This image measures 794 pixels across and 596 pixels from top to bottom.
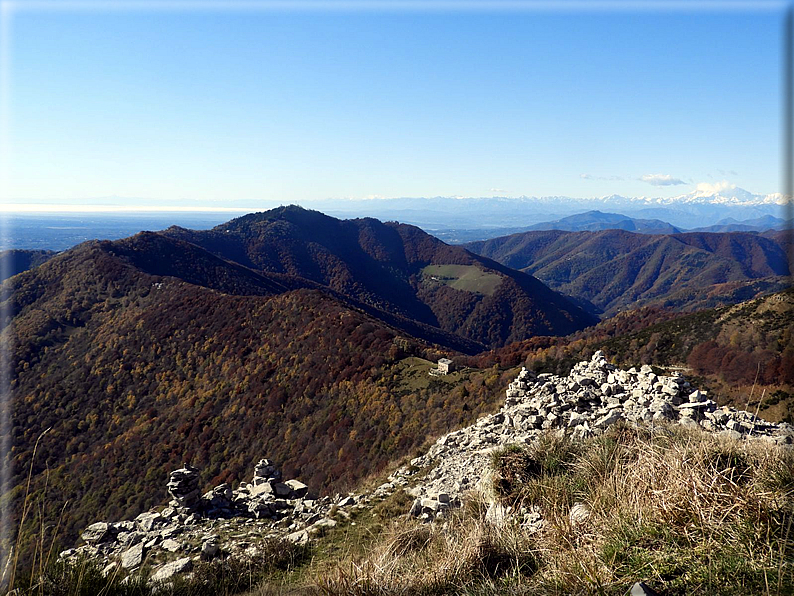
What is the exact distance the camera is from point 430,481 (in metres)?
10.8

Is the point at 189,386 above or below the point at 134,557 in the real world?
below

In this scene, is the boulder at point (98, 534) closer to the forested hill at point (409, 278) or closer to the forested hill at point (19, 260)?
the forested hill at point (19, 260)

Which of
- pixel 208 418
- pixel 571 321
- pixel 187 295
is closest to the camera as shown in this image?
pixel 208 418

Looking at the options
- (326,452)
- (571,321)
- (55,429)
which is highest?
(326,452)

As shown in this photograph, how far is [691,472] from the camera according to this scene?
406 centimetres

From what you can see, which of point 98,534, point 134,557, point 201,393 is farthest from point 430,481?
Answer: point 201,393

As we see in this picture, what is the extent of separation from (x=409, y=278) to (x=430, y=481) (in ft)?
564

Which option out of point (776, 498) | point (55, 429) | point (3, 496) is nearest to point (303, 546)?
point (776, 498)

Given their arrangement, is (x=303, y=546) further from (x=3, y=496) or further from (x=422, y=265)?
(x=422, y=265)

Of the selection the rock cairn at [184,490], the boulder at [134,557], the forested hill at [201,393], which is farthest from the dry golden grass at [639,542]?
the forested hill at [201,393]

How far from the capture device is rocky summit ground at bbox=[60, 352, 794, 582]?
336 inches

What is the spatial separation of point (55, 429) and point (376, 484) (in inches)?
1610

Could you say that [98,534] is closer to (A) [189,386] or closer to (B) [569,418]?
(B) [569,418]

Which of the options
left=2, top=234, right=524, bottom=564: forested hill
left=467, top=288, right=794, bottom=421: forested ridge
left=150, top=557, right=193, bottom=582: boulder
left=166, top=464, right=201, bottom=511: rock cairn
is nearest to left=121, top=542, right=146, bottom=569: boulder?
left=150, top=557, right=193, bottom=582: boulder
